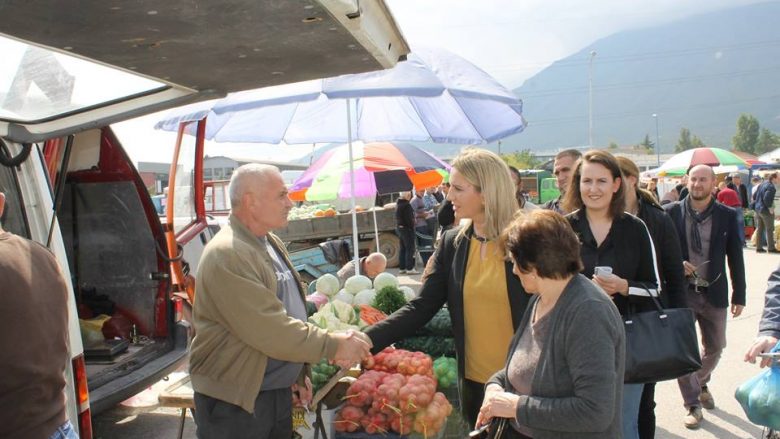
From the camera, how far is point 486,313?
10.1 feet

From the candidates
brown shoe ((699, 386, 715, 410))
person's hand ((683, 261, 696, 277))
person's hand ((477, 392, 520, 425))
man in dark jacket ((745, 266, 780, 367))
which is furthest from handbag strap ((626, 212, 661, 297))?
brown shoe ((699, 386, 715, 410))

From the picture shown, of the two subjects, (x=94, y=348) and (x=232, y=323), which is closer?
(x=232, y=323)

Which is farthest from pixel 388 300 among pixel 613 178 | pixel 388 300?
pixel 613 178

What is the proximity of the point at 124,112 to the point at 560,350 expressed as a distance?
7.53 ft

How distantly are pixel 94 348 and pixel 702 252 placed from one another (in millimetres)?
4980

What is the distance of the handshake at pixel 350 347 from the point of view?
9.77ft

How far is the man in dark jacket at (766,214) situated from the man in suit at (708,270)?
12.4m

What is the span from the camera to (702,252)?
17.4ft

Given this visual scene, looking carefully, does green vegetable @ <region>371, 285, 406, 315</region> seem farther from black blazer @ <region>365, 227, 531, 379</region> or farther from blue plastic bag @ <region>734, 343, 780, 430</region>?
blue plastic bag @ <region>734, 343, 780, 430</region>

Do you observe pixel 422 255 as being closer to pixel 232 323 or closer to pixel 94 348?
pixel 94 348

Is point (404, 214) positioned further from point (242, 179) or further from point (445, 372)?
point (242, 179)

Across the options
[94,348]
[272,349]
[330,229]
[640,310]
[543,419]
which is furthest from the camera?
[330,229]

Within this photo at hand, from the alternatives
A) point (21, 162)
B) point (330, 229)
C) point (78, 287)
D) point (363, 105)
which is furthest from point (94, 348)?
point (330, 229)

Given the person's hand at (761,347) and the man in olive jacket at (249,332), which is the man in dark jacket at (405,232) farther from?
the person's hand at (761,347)
